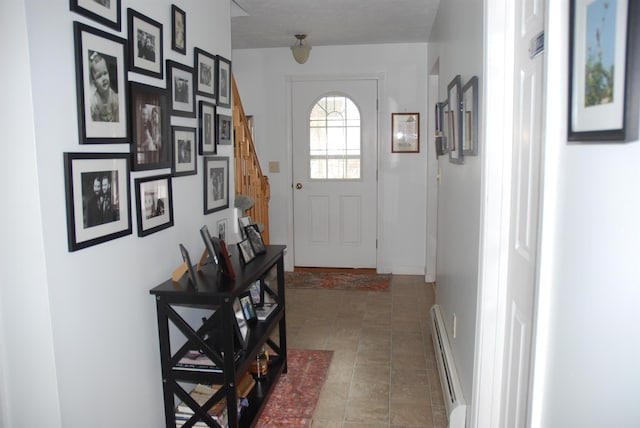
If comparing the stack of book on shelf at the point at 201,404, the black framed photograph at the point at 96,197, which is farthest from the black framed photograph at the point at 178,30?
the stack of book on shelf at the point at 201,404

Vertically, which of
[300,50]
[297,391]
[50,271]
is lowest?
[297,391]

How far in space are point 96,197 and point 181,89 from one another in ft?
2.83

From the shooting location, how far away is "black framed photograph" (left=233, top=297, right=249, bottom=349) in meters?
2.28

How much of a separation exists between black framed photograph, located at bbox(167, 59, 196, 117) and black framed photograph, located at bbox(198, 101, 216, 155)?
0.25 feet

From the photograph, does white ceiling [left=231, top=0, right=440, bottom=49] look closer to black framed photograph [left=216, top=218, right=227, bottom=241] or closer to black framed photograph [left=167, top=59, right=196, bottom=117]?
black framed photograph [left=167, top=59, right=196, bottom=117]

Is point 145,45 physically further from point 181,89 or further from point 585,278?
point 585,278

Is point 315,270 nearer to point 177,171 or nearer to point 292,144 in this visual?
point 292,144

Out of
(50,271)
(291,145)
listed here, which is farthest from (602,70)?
(291,145)

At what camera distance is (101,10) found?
69.9 inches

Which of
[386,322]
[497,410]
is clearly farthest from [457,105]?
[386,322]


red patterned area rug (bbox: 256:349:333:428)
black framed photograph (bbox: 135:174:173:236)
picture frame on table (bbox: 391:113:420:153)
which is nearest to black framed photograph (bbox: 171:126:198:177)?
black framed photograph (bbox: 135:174:173:236)

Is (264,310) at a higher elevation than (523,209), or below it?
below

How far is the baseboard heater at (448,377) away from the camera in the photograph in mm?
2281

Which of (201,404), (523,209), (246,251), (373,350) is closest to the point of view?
(523,209)
